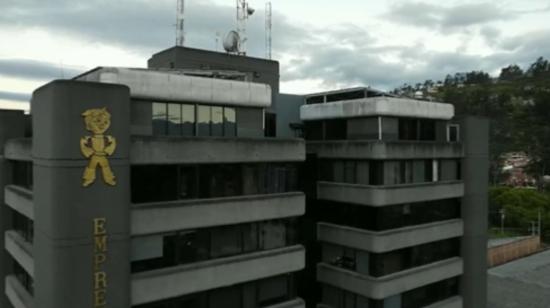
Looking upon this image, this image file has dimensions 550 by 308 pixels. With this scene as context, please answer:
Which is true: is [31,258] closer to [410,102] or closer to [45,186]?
[45,186]

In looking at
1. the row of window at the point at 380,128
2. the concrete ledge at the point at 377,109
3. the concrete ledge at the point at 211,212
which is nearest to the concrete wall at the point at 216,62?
the concrete ledge at the point at 377,109

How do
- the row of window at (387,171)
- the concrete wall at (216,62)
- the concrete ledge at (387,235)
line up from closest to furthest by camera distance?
the concrete ledge at (387,235) < the row of window at (387,171) < the concrete wall at (216,62)

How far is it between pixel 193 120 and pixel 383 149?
12.5m

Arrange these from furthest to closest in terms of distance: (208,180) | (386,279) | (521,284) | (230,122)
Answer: (521,284) → (386,279) → (230,122) → (208,180)

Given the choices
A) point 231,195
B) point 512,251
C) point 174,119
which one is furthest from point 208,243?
point 512,251

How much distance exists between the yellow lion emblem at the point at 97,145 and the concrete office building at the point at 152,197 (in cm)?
4

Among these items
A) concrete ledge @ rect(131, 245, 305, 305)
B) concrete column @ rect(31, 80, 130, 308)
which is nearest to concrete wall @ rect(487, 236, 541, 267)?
concrete ledge @ rect(131, 245, 305, 305)

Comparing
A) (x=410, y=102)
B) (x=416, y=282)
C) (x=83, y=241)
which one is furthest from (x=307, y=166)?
(x=83, y=241)

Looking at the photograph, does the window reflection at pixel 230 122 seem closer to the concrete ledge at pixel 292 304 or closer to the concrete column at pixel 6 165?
the concrete ledge at pixel 292 304

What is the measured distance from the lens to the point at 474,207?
3694 centimetres

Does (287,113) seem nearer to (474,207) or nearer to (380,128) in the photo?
(380,128)

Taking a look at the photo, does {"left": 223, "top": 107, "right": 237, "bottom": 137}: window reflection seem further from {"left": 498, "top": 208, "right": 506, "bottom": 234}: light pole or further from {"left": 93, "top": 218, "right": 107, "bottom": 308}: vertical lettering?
{"left": 498, "top": 208, "right": 506, "bottom": 234}: light pole

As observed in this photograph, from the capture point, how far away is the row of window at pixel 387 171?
102ft

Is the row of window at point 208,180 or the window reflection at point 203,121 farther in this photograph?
the window reflection at point 203,121
